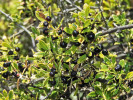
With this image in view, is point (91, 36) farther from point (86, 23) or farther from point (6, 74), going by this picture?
point (6, 74)

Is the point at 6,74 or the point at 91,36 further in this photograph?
the point at 6,74

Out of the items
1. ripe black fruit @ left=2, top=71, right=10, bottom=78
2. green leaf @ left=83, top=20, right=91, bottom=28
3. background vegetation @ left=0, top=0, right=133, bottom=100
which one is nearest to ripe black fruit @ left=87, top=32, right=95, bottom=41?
background vegetation @ left=0, top=0, right=133, bottom=100

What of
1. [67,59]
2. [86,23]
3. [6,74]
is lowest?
[6,74]

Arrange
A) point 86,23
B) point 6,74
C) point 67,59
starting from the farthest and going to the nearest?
1. point 6,74
2. point 67,59
3. point 86,23

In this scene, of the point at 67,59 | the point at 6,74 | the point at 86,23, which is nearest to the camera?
the point at 86,23

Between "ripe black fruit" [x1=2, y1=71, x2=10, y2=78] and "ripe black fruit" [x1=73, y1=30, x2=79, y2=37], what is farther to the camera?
"ripe black fruit" [x1=2, y1=71, x2=10, y2=78]

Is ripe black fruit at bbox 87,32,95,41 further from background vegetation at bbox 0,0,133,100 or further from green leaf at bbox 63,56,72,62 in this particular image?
green leaf at bbox 63,56,72,62

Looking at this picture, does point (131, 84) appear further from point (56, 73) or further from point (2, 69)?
point (2, 69)

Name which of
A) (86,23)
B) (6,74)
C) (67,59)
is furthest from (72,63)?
(6,74)

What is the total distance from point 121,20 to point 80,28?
70cm

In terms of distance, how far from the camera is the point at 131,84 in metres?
2.03

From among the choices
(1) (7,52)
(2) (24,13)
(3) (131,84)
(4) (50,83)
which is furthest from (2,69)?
(3) (131,84)

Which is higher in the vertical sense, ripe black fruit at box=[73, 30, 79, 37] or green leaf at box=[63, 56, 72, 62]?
ripe black fruit at box=[73, 30, 79, 37]

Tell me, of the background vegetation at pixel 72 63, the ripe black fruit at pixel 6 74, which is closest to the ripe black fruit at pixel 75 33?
the background vegetation at pixel 72 63
